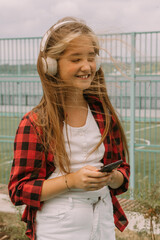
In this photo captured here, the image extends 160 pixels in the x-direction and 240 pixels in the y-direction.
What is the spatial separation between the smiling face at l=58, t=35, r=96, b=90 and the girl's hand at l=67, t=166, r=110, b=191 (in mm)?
326

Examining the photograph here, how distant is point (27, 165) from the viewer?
55.1 inches

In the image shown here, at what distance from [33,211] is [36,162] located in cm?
21

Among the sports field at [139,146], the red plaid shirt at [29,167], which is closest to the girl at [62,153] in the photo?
the red plaid shirt at [29,167]

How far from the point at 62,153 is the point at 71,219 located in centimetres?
25

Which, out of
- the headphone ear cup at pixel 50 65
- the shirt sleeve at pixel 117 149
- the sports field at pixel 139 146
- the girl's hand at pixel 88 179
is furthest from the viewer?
the sports field at pixel 139 146

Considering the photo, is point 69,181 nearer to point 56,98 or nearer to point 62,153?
point 62,153

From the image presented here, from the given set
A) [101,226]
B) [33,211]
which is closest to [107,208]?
[101,226]

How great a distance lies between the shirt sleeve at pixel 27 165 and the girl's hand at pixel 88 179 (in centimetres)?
14

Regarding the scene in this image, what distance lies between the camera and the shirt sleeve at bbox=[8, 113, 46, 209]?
1394 mm

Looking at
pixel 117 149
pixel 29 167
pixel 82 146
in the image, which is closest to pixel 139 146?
pixel 117 149

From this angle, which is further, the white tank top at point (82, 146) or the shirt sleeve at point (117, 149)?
the shirt sleeve at point (117, 149)

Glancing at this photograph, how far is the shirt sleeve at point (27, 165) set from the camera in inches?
54.9

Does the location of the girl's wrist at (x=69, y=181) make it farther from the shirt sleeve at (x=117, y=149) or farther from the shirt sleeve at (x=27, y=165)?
the shirt sleeve at (x=117, y=149)

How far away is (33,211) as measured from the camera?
147 centimetres
